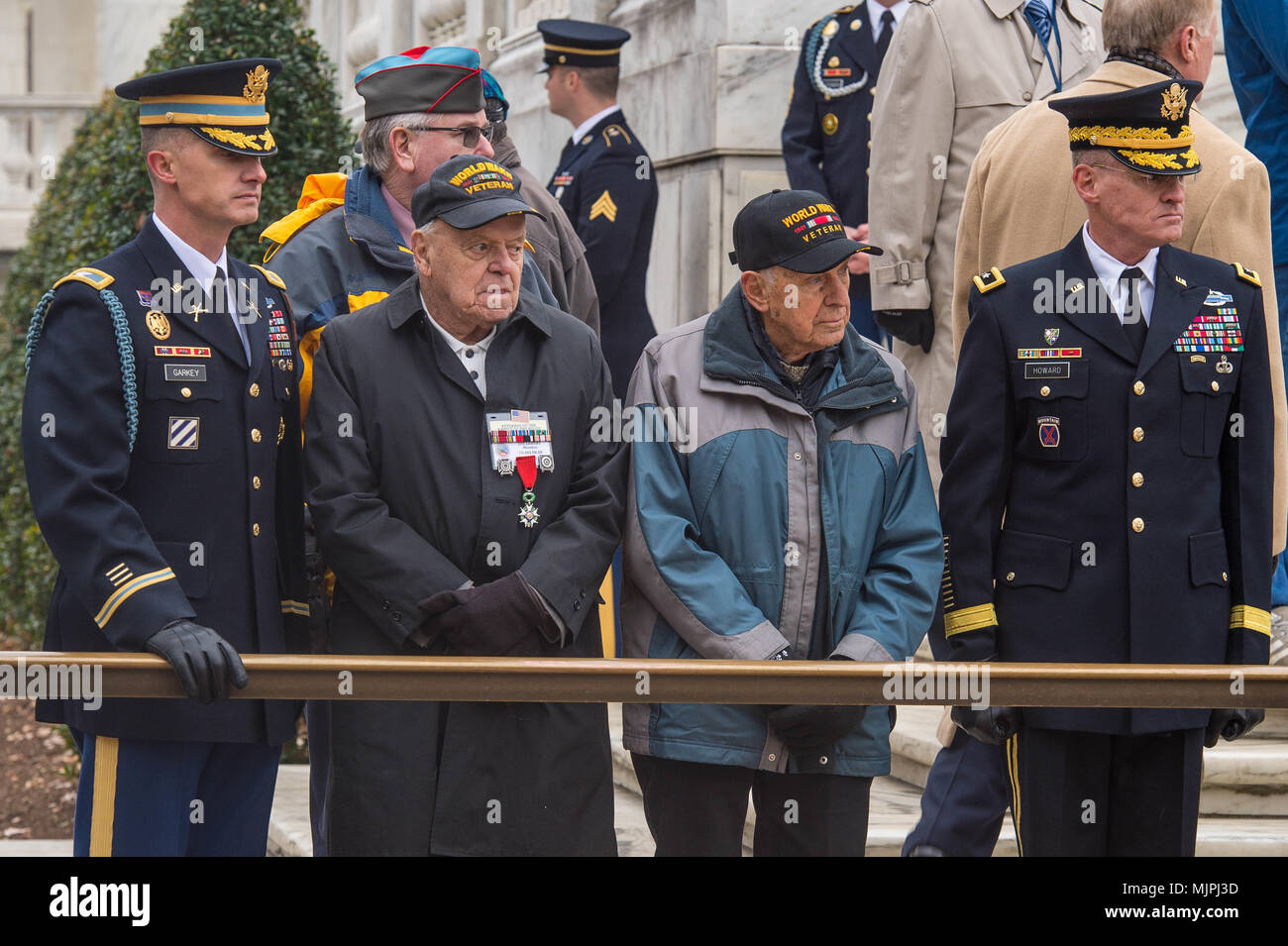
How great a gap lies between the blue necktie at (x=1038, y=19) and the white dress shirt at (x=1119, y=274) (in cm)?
203

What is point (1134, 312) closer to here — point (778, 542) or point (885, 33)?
point (778, 542)

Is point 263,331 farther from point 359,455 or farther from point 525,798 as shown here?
point 525,798

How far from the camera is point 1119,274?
3871mm

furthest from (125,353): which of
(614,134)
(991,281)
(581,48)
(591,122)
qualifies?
(581,48)

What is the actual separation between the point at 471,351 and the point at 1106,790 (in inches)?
62.2

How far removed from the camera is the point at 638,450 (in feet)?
12.8

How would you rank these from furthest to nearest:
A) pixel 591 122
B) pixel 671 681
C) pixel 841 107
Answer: pixel 591 122 < pixel 841 107 < pixel 671 681

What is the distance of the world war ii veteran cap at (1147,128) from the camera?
3.75 metres

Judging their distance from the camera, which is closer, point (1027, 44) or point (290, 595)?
point (290, 595)

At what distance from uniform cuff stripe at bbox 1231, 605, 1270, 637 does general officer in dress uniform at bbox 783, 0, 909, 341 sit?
2749mm
